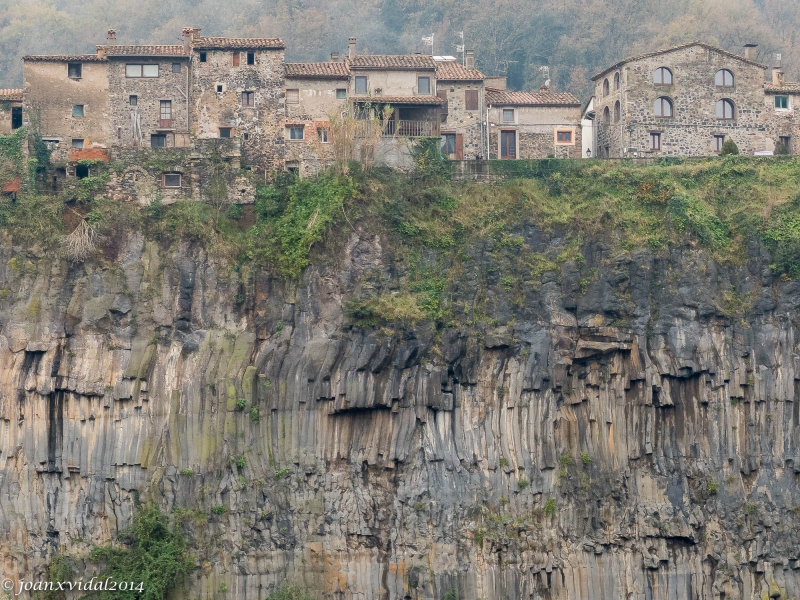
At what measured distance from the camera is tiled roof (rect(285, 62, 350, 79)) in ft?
197

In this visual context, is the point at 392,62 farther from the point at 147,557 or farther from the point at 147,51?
the point at 147,557

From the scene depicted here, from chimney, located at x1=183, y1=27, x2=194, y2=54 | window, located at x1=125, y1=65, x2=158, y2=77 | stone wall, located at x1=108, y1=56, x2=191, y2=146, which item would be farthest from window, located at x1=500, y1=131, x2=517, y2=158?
window, located at x1=125, y1=65, x2=158, y2=77

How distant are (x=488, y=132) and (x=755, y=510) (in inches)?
790

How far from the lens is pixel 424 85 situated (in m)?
61.2

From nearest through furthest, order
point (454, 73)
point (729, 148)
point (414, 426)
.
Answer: point (414, 426) → point (729, 148) → point (454, 73)

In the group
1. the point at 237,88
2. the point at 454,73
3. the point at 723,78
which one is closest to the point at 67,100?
the point at 237,88

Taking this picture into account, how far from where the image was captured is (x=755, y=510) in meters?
52.1

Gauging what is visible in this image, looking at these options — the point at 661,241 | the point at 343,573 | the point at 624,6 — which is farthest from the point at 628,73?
the point at 624,6

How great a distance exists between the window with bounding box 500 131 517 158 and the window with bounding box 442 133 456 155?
88.1 inches

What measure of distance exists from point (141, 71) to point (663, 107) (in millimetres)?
22291

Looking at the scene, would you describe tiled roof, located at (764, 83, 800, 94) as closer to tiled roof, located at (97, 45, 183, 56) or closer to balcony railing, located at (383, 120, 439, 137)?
balcony railing, located at (383, 120, 439, 137)

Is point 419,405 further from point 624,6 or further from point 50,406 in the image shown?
point 624,6

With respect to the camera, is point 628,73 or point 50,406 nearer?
point 50,406

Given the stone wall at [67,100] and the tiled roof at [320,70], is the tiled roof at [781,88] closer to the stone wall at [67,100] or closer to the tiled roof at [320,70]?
the tiled roof at [320,70]
